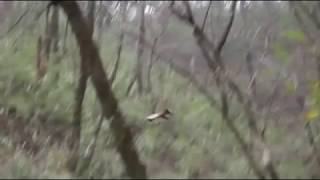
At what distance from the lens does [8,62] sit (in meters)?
2.96

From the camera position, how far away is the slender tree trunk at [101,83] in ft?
8.25

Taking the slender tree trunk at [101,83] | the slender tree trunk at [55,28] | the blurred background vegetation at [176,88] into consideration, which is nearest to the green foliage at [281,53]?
the blurred background vegetation at [176,88]

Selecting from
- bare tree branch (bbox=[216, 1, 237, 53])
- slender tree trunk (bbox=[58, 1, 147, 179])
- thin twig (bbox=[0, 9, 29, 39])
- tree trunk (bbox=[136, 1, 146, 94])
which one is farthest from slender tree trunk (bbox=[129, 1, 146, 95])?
thin twig (bbox=[0, 9, 29, 39])

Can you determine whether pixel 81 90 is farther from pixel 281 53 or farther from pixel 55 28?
pixel 281 53

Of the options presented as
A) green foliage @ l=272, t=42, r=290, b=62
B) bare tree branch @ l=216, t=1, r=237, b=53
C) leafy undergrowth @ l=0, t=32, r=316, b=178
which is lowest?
leafy undergrowth @ l=0, t=32, r=316, b=178

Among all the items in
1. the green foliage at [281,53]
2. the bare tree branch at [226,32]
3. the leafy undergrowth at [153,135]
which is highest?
the bare tree branch at [226,32]

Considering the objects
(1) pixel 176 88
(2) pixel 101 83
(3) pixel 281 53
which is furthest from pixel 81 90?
(3) pixel 281 53

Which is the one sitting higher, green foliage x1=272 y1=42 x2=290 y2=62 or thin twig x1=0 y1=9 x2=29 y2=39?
thin twig x1=0 y1=9 x2=29 y2=39

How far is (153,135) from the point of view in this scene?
2.59 m

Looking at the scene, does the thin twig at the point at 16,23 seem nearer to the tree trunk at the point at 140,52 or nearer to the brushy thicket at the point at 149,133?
the brushy thicket at the point at 149,133

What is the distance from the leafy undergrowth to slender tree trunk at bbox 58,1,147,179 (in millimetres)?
28

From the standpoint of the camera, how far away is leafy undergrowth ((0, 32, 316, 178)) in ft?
8.09

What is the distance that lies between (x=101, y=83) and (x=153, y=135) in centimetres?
29

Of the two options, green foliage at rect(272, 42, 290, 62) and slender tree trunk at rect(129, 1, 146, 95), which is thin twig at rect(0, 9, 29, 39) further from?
green foliage at rect(272, 42, 290, 62)
